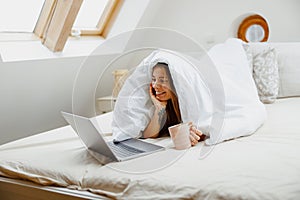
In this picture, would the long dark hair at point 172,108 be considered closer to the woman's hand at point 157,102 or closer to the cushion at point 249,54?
the woman's hand at point 157,102

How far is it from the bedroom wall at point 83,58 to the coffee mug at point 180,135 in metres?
0.31

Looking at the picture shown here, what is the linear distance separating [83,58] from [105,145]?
1674 millimetres

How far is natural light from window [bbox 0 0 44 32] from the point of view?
2527 mm

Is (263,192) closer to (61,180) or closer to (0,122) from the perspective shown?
(61,180)

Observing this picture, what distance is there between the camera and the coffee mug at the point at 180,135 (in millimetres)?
1555

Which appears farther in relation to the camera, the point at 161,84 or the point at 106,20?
the point at 106,20

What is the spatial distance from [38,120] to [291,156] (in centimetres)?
195

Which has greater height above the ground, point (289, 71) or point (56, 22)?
point (289, 71)

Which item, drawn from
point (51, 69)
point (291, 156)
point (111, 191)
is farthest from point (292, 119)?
point (51, 69)

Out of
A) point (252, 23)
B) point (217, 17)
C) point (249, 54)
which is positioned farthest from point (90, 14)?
point (252, 23)

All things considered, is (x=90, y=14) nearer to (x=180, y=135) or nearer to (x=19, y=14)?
(x=19, y=14)

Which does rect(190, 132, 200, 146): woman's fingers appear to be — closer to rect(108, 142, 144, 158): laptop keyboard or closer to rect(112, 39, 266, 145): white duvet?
rect(112, 39, 266, 145): white duvet

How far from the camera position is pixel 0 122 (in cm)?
246

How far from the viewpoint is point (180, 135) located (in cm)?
158
